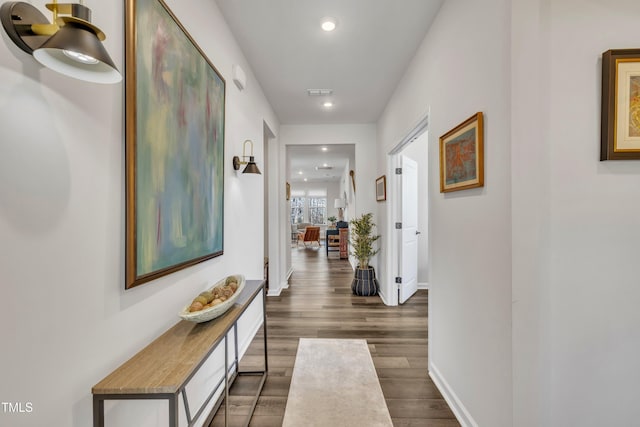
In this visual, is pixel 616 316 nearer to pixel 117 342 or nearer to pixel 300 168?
pixel 117 342

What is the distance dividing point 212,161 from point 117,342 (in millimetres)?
1129

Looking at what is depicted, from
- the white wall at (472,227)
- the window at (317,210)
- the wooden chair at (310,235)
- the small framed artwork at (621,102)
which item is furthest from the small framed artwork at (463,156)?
the window at (317,210)

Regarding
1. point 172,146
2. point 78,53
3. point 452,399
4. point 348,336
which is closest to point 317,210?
point 348,336

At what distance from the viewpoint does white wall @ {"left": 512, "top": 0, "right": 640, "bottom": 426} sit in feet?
3.95

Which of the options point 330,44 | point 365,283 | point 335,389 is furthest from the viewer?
point 365,283

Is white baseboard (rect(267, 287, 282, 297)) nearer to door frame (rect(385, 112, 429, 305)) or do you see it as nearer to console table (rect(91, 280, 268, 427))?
door frame (rect(385, 112, 429, 305))

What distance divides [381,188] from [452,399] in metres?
2.74

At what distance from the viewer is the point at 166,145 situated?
4.19 ft

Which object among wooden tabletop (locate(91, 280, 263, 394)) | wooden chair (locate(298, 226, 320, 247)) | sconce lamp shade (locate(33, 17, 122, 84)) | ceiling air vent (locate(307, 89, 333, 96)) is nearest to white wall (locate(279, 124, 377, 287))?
ceiling air vent (locate(307, 89, 333, 96))

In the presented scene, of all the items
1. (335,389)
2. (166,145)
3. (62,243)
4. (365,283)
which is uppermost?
(166,145)

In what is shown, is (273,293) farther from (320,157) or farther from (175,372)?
(320,157)

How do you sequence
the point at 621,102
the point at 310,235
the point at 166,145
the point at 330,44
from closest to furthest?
the point at 621,102 < the point at 166,145 < the point at 330,44 < the point at 310,235

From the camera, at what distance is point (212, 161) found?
1.80 meters

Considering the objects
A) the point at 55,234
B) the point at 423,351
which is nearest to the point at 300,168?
the point at 423,351
